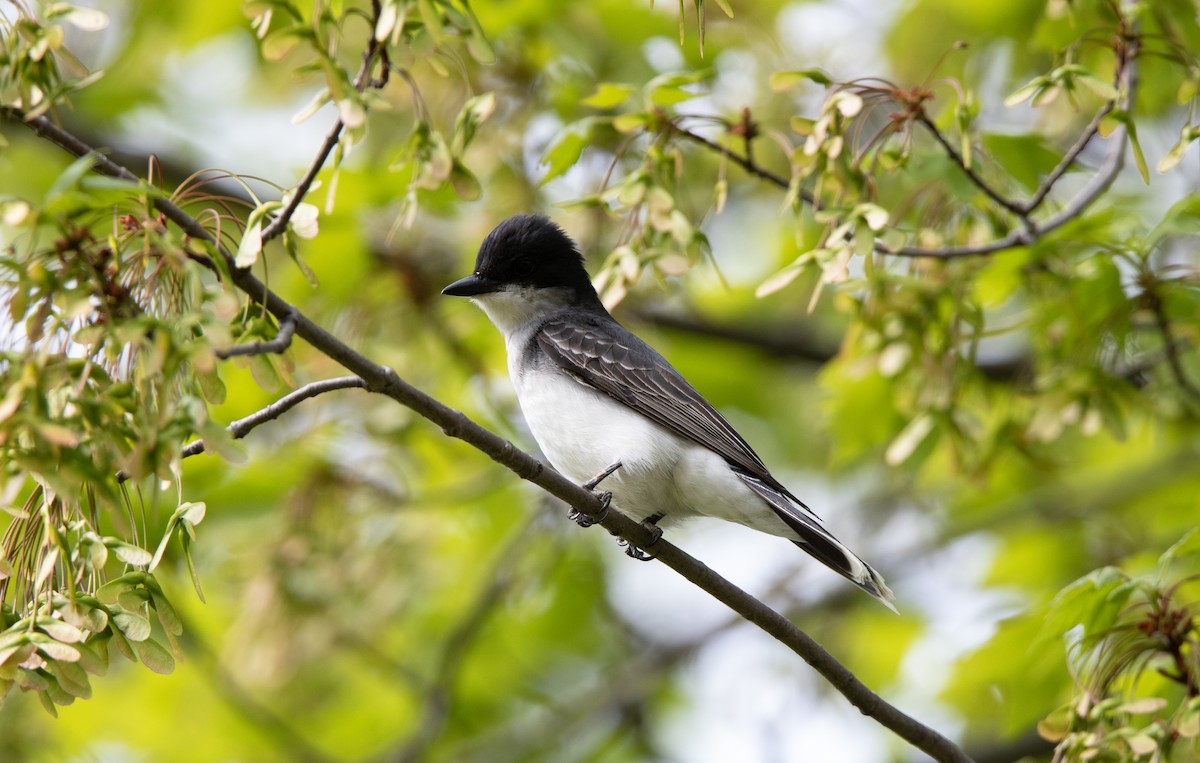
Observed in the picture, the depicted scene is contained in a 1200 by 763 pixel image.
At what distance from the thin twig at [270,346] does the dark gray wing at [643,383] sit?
101 inches

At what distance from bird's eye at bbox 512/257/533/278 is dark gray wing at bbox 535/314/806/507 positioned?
29cm

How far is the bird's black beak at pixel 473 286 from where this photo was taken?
574 centimetres

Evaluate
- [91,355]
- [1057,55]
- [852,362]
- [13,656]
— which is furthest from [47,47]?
[852,362]

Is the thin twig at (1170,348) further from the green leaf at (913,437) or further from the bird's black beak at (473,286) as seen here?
the bird's black beak at (473,286)

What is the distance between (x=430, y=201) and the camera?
6656 millimetres

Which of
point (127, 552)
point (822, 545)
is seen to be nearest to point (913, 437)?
point (822, 545)

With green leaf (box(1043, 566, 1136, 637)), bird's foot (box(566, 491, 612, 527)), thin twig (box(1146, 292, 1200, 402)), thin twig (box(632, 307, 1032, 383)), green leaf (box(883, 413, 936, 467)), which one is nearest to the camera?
green leaf (box(1043, 566, 1136, 637))

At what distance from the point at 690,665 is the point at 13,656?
6.43m

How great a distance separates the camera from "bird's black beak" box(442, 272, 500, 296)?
5744 mm

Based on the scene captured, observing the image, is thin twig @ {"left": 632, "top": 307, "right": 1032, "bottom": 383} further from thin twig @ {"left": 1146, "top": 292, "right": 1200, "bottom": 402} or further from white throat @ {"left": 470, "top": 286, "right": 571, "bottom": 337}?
thin twig @ {"left": 1146, "top": 292, "right": 1200, "bottom": 402}

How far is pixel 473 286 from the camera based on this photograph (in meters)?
5.90

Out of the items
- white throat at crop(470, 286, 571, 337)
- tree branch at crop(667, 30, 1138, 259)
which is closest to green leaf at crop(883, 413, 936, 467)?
tree branch at crop(667, 30, 1138, 259)

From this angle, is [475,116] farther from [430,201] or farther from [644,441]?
[430,201]

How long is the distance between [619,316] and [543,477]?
3991mm
